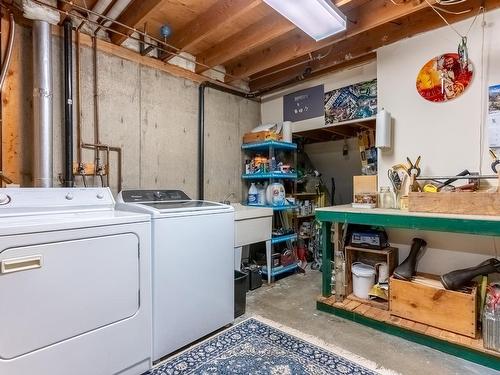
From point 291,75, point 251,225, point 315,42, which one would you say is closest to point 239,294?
point 251,225

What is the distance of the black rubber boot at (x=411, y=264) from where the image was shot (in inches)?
92.7

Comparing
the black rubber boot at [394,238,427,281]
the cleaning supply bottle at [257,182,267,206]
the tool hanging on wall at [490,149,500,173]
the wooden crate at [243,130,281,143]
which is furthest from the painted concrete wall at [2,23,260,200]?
the tool hanging on wall at [490,149,500,173]

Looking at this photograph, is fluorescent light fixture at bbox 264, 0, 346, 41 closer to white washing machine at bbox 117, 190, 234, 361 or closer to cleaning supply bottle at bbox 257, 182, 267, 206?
white washing machine at bbox 117, 190, 234, 361

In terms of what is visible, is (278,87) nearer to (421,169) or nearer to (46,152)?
(421,169)

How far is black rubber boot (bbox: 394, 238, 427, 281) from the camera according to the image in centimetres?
236

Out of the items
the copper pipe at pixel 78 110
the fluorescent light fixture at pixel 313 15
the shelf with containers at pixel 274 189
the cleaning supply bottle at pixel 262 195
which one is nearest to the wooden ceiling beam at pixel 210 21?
the fluorescent light fixture at pixel 313 15

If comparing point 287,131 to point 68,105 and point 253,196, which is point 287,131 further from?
point 68,105

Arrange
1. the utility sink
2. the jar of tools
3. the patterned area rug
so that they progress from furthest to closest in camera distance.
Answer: the utility sink
the jar of tools
the patterned area rug

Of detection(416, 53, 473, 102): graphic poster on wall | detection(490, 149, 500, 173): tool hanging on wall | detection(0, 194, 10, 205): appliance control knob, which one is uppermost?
detection(416, 53, 473, 102): graphic poster on wall

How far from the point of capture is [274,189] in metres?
3.56

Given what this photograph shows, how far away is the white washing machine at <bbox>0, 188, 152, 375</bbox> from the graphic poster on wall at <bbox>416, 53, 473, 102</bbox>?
263 centimetres

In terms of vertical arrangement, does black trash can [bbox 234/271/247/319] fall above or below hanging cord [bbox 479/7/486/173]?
below

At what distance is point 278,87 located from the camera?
3.98m

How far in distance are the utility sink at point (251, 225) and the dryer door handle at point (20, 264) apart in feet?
5.85
